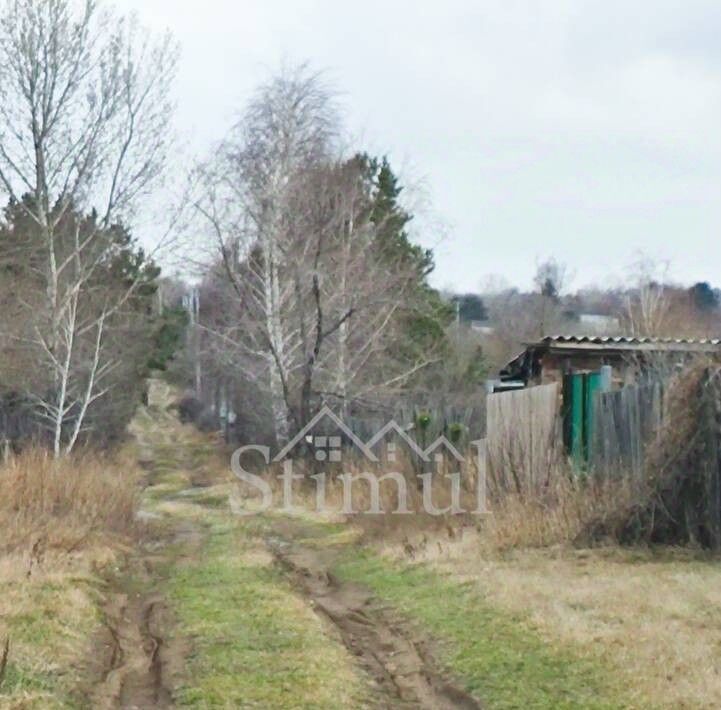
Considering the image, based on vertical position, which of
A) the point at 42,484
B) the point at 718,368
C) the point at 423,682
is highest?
the point at 718,368

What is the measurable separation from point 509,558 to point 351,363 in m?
19.0

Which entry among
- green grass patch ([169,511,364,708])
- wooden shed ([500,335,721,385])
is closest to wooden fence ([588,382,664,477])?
wooden shed ([500,335,721,385])

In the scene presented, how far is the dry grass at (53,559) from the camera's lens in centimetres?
711

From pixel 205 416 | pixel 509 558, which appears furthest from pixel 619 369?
pixel 205 416

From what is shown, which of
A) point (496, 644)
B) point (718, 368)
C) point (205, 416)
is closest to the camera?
point (496, 644)

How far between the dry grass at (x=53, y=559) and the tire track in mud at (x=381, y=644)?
6.32ft

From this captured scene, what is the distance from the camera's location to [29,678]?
268 inches

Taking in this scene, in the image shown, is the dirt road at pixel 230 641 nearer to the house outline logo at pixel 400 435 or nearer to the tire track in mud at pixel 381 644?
the tire track in mud at pixel 381 644

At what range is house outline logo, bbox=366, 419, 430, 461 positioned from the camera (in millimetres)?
18323

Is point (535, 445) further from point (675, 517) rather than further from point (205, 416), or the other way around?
point (205, 416)

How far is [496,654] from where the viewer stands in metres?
7.72

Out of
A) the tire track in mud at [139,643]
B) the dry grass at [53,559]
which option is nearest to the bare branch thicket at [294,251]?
the dry grass at [53,559]

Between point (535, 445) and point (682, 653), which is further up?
point (535, 445)

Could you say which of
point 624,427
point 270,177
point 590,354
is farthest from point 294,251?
point 624,427
